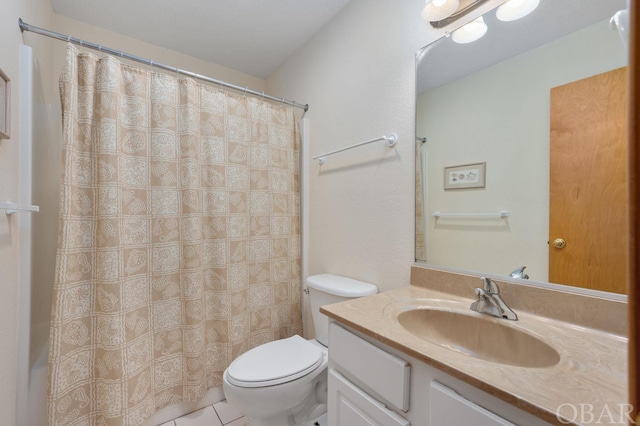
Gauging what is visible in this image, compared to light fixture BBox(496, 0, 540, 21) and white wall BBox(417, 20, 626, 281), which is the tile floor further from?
light fixture BBox(496, 0, 540, 21)

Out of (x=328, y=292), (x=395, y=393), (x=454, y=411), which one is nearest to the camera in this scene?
(x=454, y=411)

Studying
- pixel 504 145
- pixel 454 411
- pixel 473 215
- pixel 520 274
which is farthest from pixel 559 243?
pixel 454 411

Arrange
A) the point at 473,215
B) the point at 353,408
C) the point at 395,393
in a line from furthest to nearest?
the point at 473,215
the point at 353,408
the point at 395,393

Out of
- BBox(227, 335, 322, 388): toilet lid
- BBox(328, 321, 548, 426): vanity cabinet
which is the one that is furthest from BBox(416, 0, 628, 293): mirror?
BBox(227, 335, 322, 388): toilet lid

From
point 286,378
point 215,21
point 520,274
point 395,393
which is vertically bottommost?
point 286,378

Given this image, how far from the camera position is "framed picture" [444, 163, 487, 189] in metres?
1.01

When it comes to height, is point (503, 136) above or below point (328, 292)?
above

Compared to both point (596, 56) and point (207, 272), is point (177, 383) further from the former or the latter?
point (596, 56)

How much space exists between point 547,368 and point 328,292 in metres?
0.96

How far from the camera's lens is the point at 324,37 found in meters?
1.73

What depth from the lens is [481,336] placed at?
0.85 m

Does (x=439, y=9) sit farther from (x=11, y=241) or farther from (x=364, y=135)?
(x=11, y=241)

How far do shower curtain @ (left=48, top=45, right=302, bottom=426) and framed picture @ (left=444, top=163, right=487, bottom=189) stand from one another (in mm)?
1103

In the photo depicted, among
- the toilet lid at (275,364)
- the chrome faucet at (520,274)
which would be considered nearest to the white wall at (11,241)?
the toilet lid at (275,364)
